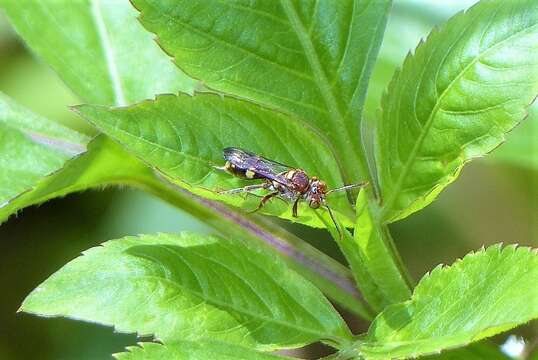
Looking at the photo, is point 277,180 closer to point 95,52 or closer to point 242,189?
point 242,189

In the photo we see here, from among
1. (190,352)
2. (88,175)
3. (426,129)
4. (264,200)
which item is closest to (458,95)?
(426,129)

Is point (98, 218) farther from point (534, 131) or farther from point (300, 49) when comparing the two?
point (300, 49)

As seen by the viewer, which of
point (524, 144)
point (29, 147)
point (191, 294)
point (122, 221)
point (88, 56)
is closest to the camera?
point (191, 294)

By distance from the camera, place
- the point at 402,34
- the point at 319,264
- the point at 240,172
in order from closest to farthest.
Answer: the point at 240,172
the point at 319,264
the point at 402,34

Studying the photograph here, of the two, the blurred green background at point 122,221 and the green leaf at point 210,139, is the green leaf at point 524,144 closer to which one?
the blurred green background at point 122,221

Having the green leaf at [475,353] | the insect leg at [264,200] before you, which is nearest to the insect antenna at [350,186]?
the insect leg at [264,200]

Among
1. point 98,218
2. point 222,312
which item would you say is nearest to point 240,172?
point 222,312

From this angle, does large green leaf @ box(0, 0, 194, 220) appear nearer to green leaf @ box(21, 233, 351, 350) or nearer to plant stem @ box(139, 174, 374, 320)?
plant stem @ box(139, 174, 374, 320)
